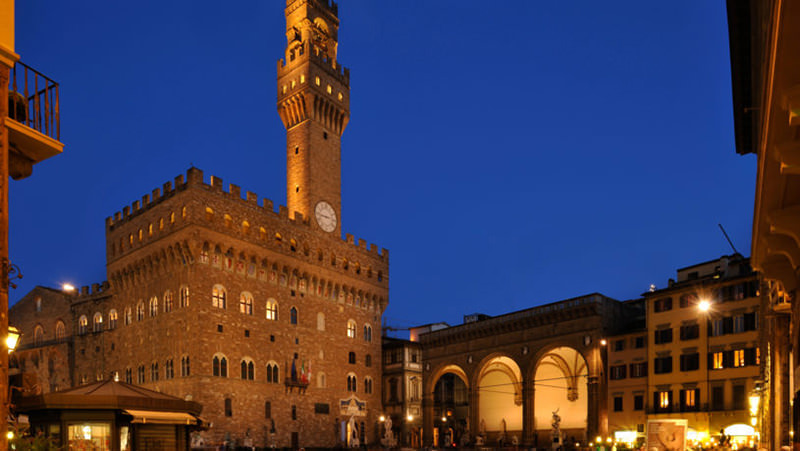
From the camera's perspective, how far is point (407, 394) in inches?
2211

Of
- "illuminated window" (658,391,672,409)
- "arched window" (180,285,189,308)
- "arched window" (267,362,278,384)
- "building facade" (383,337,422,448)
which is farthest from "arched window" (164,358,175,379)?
"illuminated window" (658,391,672,409)

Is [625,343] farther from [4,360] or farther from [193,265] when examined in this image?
[4,360]

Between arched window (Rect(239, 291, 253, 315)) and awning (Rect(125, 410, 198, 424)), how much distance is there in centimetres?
2801

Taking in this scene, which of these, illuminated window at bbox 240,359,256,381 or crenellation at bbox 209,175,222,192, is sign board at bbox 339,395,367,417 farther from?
crenellation at bbox 209,175,222,192

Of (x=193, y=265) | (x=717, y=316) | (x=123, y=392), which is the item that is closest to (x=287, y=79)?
(x=193, y=265)

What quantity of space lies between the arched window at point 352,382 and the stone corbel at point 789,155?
168 feet

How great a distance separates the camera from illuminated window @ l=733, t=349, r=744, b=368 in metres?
36.0

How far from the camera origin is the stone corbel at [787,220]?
6523 millimetres

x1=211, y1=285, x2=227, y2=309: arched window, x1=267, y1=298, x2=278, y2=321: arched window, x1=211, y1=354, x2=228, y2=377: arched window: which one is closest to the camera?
x1=211, y1=354, x2=228, y2=377: arched window

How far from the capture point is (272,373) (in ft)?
157

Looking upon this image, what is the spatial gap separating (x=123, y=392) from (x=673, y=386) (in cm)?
3220

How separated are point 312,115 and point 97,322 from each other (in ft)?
76.6

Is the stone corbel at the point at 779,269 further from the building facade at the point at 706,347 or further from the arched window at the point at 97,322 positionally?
the arched window at the point at 97,322

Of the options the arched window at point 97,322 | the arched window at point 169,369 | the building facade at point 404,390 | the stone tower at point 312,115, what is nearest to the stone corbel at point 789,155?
the arched window at point 169,369
